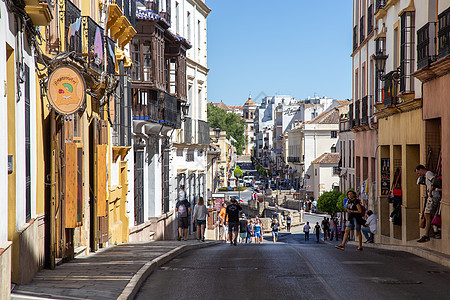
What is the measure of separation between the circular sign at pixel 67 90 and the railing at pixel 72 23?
263 cm

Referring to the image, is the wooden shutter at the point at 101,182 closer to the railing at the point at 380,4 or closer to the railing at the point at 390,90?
the railing at the point at 390,90

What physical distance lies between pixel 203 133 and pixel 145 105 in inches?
514

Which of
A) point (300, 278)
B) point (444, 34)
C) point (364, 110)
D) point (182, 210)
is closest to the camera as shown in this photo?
point (300, 278)

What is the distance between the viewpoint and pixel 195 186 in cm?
3584

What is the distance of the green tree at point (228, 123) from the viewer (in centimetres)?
13788

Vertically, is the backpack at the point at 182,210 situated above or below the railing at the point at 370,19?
below

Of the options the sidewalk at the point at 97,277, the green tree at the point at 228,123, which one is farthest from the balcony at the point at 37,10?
the green tree at the point at 228,123

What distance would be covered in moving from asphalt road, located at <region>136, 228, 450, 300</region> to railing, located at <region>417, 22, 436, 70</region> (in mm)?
4479

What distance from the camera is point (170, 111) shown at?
2616 centimetres

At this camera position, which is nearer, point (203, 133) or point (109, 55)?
point (109, 55)

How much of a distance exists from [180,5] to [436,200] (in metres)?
19.6

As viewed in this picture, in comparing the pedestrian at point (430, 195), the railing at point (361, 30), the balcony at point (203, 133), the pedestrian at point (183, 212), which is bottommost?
the pedestrian at point (183, 212)

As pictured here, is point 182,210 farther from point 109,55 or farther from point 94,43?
point 94,43

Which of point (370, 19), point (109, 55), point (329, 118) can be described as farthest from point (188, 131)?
point (329, 118)
